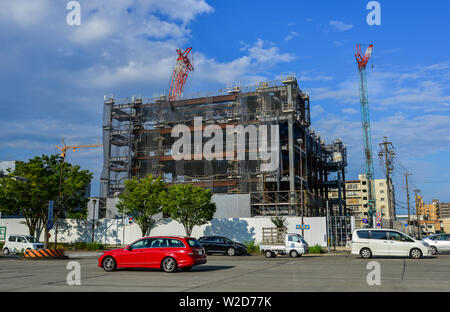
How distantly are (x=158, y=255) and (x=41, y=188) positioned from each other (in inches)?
1165

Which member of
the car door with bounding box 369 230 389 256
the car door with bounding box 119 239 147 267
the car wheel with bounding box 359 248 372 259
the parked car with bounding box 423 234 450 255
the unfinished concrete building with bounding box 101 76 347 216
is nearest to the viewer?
the car door with bounding box 119 239 147 267

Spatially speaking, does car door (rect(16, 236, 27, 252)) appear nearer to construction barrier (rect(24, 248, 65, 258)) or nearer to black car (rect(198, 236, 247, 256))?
construction barrier (rect(24, 248, 65, 258))

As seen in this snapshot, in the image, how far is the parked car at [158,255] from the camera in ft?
50.7

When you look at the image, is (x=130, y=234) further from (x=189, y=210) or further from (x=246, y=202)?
(x=246, y=202)

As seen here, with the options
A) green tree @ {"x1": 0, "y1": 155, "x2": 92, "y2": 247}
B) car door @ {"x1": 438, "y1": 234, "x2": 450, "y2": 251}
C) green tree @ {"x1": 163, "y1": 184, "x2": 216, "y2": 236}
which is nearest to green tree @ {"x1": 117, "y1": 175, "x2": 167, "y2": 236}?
green tree @ {"x1": 163, "y1": 184, "x2": 216, "y2": 236}

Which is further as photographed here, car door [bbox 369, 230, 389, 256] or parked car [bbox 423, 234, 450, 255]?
parked car [bbox 423, 234, 450, 255]

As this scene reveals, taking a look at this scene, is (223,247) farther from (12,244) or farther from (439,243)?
(12,244)

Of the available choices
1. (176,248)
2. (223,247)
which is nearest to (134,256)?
(176,248)

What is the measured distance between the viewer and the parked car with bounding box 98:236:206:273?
50.7 ft

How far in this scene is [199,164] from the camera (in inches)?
2393

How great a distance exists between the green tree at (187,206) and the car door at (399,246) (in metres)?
21.5

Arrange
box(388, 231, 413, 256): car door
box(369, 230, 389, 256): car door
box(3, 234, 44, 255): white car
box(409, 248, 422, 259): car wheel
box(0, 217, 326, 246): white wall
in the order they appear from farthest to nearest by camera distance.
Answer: box(0, 217, 326, 246): white wall
box(3, 234, 44, 255): white car
box(369, 230, 389, 256): car door
box(388, 231, 413, 256): car door
box(409, 248, 422, 259): car wheel

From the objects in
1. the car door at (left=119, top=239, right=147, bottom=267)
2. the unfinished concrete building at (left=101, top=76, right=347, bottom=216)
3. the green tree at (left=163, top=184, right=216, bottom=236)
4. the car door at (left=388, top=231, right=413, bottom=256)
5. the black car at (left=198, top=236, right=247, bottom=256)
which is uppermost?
the unfinished concrete building at (left=101, top=76, right=347, bottom=216)

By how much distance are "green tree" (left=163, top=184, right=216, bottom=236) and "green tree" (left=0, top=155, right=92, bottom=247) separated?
995 centimetres
